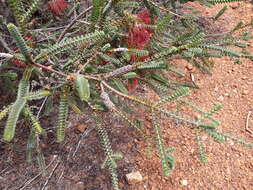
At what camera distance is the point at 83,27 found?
1523 mm

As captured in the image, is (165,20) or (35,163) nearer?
(165,20)

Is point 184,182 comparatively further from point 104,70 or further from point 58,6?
point 58,6

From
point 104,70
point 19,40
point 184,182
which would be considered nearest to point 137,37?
point 104,70

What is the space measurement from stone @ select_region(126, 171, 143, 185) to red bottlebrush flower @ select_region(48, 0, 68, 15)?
1029 millimetres

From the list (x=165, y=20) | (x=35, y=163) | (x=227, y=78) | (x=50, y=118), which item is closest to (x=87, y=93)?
(x=165, y=20)

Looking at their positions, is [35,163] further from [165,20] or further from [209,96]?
[209,96]

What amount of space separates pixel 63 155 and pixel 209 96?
1.07m

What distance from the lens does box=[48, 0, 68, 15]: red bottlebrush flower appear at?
1.70 metres

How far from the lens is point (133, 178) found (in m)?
1.47

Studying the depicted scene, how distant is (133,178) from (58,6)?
108cm

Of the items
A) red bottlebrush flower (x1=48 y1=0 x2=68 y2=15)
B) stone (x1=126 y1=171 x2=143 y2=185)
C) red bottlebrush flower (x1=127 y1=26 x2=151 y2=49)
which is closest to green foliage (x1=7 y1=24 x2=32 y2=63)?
red bottlebrush flower (x1=127 y1=26 x2=151 y2=49)

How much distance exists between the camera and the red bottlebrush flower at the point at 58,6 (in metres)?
1.70

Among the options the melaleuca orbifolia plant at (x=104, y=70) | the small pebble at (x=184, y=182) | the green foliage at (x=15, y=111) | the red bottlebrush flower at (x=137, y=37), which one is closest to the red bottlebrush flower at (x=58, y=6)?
the melaleuca orbifolia plant at (x=104, y=70)

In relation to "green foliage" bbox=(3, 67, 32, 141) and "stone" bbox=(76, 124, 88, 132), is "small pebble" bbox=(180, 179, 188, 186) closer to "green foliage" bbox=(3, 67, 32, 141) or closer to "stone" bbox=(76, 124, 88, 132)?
"stone" bbox=(76, 124, 88, 132)
